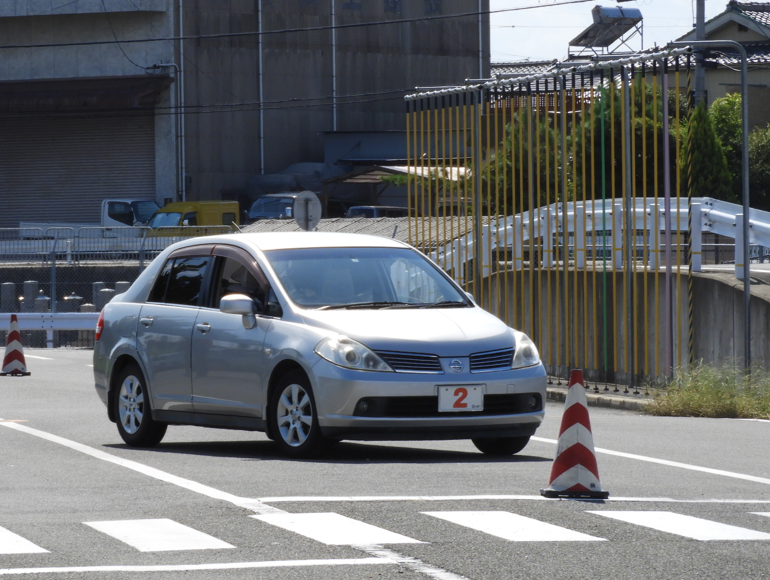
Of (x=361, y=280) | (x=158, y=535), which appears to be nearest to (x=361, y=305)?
(x=361, y=280)

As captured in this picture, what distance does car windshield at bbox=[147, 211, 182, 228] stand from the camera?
140ft

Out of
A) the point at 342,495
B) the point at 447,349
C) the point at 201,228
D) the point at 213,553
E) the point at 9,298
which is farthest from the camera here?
the point at 201,228

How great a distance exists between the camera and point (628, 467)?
10.2 metres

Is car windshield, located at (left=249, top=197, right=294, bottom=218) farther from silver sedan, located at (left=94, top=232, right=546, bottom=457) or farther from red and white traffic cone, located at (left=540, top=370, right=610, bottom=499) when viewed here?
red and white traffic cone, located at (left=540, top=370, right=610, bottom=499)

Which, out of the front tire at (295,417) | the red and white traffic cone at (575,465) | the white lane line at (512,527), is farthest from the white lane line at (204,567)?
the front tire at (295,417)

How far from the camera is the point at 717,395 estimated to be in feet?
50.0

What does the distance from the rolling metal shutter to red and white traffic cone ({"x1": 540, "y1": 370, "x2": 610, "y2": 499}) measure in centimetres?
4474

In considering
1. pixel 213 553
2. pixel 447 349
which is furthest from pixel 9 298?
pixel 213 553

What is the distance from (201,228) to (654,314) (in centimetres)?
2264

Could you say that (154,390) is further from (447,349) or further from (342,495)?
(342,495)

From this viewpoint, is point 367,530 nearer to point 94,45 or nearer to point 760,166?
point 760,166

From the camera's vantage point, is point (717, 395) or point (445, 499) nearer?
point (445, 499)

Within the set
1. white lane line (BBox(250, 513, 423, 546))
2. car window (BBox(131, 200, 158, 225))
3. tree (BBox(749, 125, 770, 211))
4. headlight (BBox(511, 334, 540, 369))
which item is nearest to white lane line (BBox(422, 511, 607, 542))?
white lane line (BBox(250, 513, 423, 546))

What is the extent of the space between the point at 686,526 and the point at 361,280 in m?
4.22
